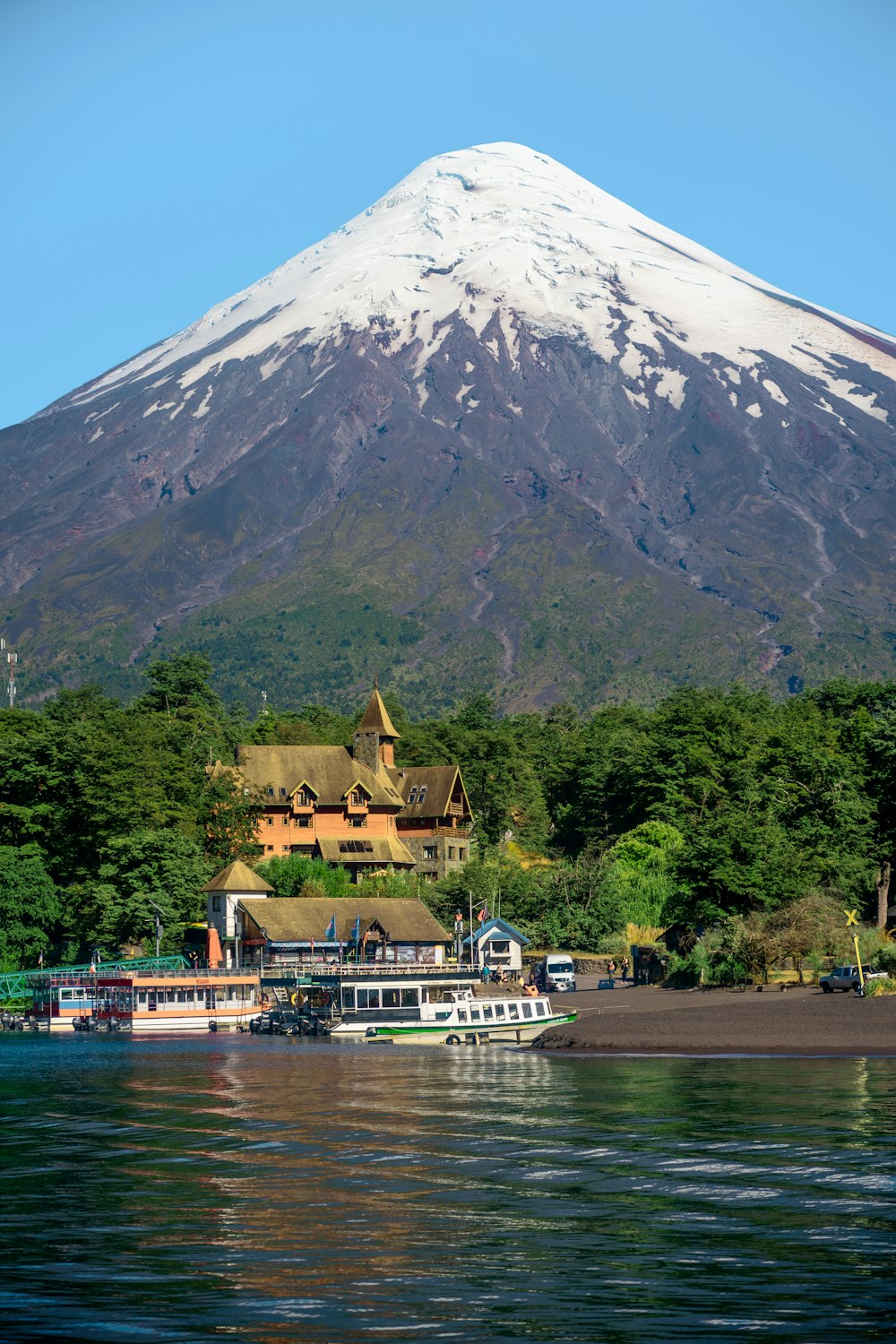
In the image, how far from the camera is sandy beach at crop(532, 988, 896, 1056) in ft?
205

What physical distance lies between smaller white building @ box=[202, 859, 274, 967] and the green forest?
1.74 meters

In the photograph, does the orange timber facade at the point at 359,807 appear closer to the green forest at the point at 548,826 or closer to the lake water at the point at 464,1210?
the green forest at the point at 548,826

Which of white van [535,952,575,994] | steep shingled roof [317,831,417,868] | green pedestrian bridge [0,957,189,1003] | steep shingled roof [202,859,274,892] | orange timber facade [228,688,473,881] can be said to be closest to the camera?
white van [535,952,575,994]

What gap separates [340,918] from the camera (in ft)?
368

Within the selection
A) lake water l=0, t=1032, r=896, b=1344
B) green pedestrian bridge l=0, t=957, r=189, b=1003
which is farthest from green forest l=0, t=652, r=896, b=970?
lake water l=0, t=1032, r=896, b=1344

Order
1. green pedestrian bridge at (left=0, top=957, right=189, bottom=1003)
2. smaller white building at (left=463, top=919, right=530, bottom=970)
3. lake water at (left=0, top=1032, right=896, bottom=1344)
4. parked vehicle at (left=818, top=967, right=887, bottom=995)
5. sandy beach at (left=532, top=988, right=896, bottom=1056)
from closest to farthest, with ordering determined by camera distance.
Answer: lake water at (left=0, top=1032, right=896, bottom=1344)
sandy beach at (left=532, top=988, right=896, bottom=1056)
parked vehicle at (left=818, top=967, right=887, bottom=995)
green pedestrian bridge at (left=0, top=957, right=189, bottom=1003)
smaller white building at (left=463, top=919, right=530, bottom=970)

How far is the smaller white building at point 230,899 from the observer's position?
113 meters

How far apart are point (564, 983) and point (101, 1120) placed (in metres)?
57.5

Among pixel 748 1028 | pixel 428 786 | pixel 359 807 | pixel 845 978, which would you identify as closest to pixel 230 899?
pixel 359 807

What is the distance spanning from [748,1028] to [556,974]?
3855cm

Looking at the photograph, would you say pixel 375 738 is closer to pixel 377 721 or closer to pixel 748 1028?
pixel 377 721

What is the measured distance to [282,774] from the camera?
13962cm

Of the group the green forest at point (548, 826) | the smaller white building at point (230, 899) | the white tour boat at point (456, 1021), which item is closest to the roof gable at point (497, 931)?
the green forest at point (548, 826)

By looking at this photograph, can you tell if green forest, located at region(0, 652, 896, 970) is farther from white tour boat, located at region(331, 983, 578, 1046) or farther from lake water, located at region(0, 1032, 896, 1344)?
lake water, located at region(0, 1032, 896, 1344)
